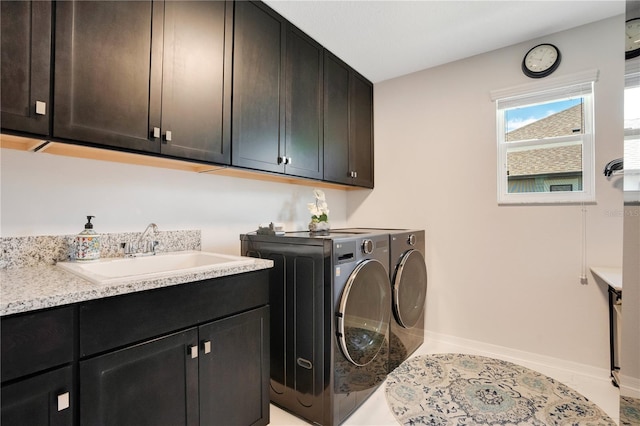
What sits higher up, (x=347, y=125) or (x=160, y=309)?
(x=347, y=125)

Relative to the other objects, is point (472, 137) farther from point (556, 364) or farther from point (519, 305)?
point (556, 364)

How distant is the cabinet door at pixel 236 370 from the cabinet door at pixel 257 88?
90 centimetres

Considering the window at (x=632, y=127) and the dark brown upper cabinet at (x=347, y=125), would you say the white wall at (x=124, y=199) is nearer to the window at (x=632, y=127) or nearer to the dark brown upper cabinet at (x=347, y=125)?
the dark brown upper cabinet at (x=347, y=125)

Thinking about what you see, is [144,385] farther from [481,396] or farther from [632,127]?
[481,396]

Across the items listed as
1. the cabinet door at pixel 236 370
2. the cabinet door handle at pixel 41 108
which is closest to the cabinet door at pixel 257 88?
the cabinet door handle at pixel 41 108

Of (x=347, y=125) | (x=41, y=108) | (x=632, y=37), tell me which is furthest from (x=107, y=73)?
(x=347, y=125)

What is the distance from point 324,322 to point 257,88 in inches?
56.6

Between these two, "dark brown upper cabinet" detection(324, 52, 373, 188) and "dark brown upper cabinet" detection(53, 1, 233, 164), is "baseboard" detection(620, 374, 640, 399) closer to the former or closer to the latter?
"dark brown upper cabinet" detection(53, 1, 233, 164)

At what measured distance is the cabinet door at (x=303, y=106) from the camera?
6.90 ft

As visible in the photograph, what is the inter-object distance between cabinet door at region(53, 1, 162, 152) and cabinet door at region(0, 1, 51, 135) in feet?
0.12

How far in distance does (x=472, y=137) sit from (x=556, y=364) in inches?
73.4

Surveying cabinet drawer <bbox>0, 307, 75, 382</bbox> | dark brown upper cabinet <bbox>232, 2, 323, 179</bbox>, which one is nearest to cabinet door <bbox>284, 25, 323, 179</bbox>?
dark brown upper cabinet <bbox>232, 2, 323, 179</bbox>

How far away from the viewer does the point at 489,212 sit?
2.52 m

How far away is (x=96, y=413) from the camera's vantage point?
3.19 ft
